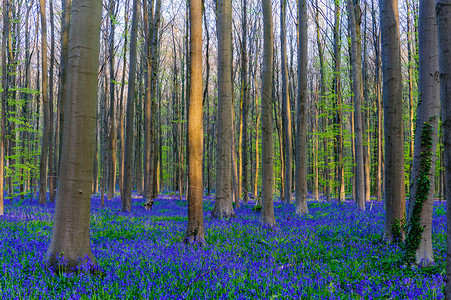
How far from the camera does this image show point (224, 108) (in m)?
9.74

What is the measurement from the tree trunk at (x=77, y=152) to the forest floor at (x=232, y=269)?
399 millimetres

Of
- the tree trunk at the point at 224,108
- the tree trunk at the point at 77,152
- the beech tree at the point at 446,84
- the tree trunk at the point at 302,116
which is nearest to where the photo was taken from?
the beech tree at the point at 446,84

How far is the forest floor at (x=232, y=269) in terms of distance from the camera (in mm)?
3549

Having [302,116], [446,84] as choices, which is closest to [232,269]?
[446,84]

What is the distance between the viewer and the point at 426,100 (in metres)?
4.79

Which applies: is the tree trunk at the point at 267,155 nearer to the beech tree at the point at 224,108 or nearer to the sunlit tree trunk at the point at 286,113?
the beech tree at the point at 224,108

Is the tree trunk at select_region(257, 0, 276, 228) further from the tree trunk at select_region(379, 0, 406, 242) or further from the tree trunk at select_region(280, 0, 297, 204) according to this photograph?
the tree trunk at select_region(280, 0, 297, 204)

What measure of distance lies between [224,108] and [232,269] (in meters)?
6.10

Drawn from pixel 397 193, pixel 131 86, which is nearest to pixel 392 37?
pixel 397 193

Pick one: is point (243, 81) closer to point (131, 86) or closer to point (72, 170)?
point (131, 86)

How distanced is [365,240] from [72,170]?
19.1 ft

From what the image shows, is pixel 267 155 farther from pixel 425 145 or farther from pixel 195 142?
pixel 425 145

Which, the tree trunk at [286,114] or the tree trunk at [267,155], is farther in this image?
the tree trunk at [286,114]

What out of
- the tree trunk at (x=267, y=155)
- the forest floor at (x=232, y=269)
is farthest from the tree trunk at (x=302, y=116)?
the forest floor at (x=232, y=269)
